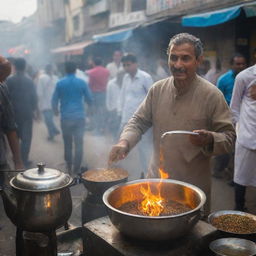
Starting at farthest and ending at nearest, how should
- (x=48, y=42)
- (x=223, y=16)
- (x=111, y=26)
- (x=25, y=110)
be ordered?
(x=48, y=42), (x=111, y=26), (x=25, y=110), (x=223, y=16)

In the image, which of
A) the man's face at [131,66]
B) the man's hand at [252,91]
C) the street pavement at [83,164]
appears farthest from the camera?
the man's face at [131,66]

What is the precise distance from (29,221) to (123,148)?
91 cm

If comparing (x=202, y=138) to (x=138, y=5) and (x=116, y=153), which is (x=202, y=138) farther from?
(x=138, y=5)

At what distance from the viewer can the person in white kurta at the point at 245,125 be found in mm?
4195

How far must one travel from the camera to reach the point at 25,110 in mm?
7527

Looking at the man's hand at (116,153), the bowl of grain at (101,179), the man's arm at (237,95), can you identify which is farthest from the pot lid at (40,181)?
the man's arm at (237,95)

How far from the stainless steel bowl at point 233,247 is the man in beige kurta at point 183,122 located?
686 millimetres

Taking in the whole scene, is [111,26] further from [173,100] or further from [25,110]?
[173,100]

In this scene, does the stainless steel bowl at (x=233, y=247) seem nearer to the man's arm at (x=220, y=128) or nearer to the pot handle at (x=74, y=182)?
the man's arm at (x=220, y=128)

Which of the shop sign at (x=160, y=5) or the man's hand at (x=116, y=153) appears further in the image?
the shop sign at (x=160, y=5)

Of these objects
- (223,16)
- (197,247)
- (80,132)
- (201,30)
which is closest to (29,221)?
→ (197,247)

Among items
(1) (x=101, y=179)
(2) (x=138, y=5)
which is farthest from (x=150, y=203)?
(2) (x=138, y=5)

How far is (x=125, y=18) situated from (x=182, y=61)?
1384cm

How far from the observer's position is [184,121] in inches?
111
